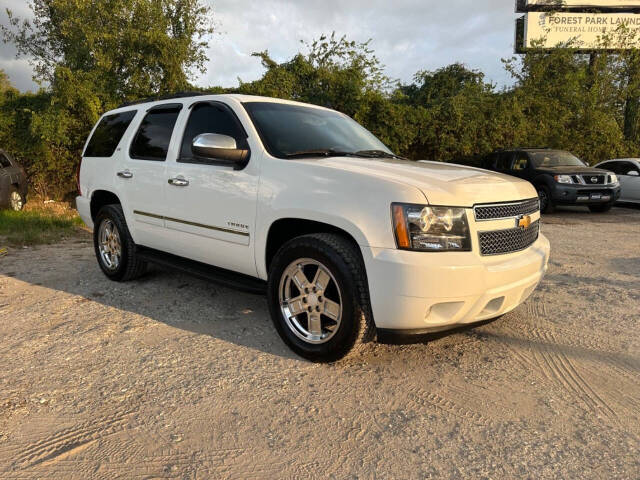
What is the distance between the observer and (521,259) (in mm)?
3203

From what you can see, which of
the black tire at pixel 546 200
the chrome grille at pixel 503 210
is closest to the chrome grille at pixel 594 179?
the black tire at pixel 546 200

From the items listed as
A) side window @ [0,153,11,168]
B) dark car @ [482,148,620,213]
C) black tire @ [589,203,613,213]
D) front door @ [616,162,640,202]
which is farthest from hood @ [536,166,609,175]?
side window @ [0,153,11,168]

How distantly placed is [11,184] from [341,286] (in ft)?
32.0

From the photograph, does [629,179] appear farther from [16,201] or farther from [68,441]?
[16,201]

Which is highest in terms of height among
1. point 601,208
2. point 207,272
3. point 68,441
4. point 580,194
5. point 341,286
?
point 341,286

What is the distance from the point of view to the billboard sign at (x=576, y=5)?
77.4 ft

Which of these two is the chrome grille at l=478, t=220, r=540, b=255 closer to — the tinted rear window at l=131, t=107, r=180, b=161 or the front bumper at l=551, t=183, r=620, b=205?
the tinted rear window at l=131, t=107, r=180, b=161

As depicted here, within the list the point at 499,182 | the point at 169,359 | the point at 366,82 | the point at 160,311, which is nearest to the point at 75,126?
the point at 366,82

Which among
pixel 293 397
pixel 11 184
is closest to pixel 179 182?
pixel 293 397

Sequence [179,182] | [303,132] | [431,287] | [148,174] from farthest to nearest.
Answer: [148,174] → [179,182] → [303,132] → [431,287]

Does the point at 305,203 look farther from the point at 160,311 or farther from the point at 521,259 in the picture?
the point at 160,311

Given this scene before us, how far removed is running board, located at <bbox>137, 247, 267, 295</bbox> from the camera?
3619 millimetres

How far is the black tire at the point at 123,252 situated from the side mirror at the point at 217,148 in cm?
186

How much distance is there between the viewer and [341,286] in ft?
9.78
